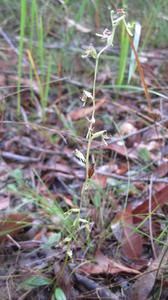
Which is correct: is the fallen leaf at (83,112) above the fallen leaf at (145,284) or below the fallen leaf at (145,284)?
above

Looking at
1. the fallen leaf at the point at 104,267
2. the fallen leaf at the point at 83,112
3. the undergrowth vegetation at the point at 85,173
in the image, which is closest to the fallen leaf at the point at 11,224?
the undergrowth vegetation at the point at 85,173

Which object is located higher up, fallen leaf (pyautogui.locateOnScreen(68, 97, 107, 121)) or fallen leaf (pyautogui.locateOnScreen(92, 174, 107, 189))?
fallen leaf (pyautogui.locateOnScreen(68, 97, 107, 121))

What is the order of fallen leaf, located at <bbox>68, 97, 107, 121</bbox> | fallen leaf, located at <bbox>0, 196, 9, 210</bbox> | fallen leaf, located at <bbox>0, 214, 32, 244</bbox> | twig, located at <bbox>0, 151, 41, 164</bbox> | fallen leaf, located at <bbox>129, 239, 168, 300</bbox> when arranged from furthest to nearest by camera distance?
fallen leaf, located at <bbox>68, 97, 107, 121</bbox>, twig, located at <bbox>0, 151, 41, 164</bbox>, fallen leaf, located at <bbox>0, 196, 9, 210</bbox>, fallen leaf, located at <bbox>0, 214, 32, 244</bbox>, fallen leaf, located at <bbox>129, 239, 168, 300</bbox>

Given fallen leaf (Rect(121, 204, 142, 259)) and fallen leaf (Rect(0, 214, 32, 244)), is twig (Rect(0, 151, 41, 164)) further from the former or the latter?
fallen leaf (Rect(121, 204, 142, 259))

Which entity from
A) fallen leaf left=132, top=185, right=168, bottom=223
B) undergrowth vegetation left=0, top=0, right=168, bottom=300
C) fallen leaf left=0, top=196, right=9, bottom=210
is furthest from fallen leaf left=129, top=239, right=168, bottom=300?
fallen leaf left=0, top=196, right=9, bottom=210

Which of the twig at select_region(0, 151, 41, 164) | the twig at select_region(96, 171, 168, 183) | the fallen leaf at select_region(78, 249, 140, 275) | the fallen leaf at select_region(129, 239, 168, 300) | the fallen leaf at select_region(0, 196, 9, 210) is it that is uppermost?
the twig at select_region(96, 171, 168, 183)

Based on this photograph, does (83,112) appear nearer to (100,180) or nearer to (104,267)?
(100,180)

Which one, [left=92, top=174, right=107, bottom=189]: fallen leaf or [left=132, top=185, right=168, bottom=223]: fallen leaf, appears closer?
[left=132, top=185, right=168, bottom=223]: fallen leaf

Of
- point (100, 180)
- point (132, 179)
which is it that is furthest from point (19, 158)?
point (132, 179)

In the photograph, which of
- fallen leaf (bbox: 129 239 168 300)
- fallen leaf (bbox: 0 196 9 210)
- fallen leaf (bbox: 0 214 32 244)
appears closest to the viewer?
fallen leaf (bbox: 129 239 168 300)

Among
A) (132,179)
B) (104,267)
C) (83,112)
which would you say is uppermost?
(83,112)

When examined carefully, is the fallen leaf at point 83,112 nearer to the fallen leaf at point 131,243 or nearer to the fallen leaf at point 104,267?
the fallen leaf at point 131,243

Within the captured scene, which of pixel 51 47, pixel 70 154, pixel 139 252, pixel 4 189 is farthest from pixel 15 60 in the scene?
pixel 139 252

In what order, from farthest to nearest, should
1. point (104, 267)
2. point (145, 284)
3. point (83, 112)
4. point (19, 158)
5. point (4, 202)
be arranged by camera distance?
point (83, 112)
point (19, 158)
point (4, 202)
point (104, 267)
point (145, 284)
